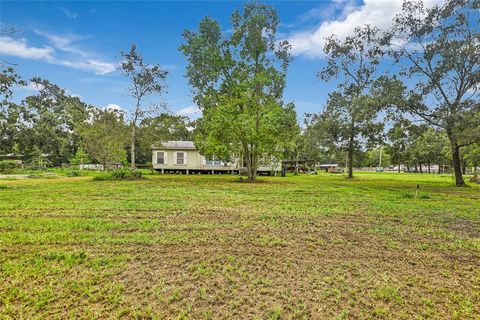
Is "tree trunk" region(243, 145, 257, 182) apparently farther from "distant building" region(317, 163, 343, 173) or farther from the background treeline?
"distant building" region(317, 163, 343, 173)

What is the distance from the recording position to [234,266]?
3.55 metres

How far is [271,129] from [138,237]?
13.1m

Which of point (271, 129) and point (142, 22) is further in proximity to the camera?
point (271, 129)

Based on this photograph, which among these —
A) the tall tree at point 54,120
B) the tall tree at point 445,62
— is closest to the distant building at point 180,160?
the tall tree at point 54,120

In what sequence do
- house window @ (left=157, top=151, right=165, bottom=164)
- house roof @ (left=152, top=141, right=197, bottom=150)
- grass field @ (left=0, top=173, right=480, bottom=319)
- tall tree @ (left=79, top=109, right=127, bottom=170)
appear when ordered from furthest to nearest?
house window @ (left=157, top=151, right=165, bottom=164), house roof @ (left=152, top=141, right=197, bottom=150), tall tree @ (left=79, top=109, right=127, bottom=170), grass field @ (left=0, top=173, right=480, bottom=319)

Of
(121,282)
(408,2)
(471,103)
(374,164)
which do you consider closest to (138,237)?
(121,282)

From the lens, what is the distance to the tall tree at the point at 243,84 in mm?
17109

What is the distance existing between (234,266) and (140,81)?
1885cm

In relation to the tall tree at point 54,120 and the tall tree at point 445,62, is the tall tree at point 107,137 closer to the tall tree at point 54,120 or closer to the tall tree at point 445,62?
the tall tree at point 54,120

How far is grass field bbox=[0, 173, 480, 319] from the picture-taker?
2.65 meters

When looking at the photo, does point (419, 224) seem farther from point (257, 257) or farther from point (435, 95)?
point (435, 95)

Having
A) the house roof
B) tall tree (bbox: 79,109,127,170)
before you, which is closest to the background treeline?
tall tree (bbox: 79,109,127,170)

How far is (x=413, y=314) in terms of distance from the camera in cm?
260

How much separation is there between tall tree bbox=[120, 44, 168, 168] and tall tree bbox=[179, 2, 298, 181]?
2242 millimetres
